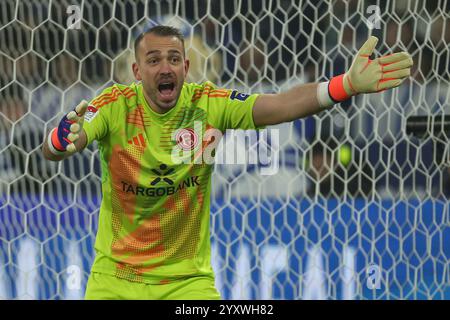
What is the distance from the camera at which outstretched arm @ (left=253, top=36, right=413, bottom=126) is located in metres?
2.03

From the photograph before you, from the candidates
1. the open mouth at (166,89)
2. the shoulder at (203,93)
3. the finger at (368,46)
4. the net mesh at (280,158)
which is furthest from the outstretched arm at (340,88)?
the net mesh at (280,158)

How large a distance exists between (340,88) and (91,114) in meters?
0.72

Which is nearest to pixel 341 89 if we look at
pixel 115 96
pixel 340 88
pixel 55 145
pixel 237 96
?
pixel 340 88

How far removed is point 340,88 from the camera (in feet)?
6.93

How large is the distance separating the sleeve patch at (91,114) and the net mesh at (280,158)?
0.98m

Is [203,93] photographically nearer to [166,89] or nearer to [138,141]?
[166,89]

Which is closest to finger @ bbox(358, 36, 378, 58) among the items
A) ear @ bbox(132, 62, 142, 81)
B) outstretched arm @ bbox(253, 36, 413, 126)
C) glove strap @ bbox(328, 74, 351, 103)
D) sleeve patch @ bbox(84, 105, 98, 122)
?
outstretched arm @ bbox(253, 36, 413, 126)

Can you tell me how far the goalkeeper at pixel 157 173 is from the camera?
226 cm

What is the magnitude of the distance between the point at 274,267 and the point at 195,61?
0.97 meters

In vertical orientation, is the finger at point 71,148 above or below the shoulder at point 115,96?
below

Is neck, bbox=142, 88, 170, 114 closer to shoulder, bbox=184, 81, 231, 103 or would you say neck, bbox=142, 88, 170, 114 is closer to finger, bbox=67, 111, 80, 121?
shoulder, bbox=184, 81, 231, 103

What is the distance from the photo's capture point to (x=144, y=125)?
7.52 feet

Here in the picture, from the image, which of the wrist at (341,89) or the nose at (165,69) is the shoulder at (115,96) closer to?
the nose at (165,69)
